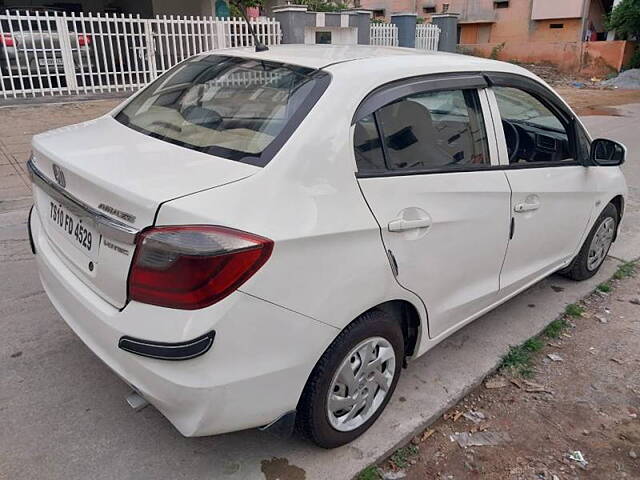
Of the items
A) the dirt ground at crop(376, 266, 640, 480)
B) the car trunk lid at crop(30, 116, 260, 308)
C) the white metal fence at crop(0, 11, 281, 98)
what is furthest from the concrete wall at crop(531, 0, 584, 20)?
the car trunk lid at crop(30, 116, 260, 308)

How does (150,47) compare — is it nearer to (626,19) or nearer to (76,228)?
(76,228)

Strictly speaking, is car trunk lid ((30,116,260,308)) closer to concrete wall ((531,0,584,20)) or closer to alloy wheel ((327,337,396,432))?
alloy wheel ((327,337,396,432))

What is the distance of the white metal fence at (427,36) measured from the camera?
56.6ft

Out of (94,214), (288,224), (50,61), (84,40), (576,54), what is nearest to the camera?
(288,224)

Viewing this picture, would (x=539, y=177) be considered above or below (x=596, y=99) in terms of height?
above

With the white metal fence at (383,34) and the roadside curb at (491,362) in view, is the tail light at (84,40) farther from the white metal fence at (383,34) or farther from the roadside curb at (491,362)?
the roadside curb at (491,362)

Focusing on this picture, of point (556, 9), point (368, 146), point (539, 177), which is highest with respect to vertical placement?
point (556, 9)

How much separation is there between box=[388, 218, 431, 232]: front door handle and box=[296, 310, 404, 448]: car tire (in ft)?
1.24

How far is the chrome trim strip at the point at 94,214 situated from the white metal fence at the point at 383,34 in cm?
1451

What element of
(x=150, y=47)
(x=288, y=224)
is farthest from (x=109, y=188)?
(x=150, y=47)

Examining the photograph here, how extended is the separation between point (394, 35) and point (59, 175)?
15.5 meters

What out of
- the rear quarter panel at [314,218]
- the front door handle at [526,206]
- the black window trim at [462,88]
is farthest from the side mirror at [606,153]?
the rear quarter panel at [314,218]

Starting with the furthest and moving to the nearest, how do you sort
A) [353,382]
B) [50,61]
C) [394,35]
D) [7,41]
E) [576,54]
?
[576,54]
[394,35]
[50,61]
[7,41]
[353,382]

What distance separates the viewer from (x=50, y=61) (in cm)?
1034
